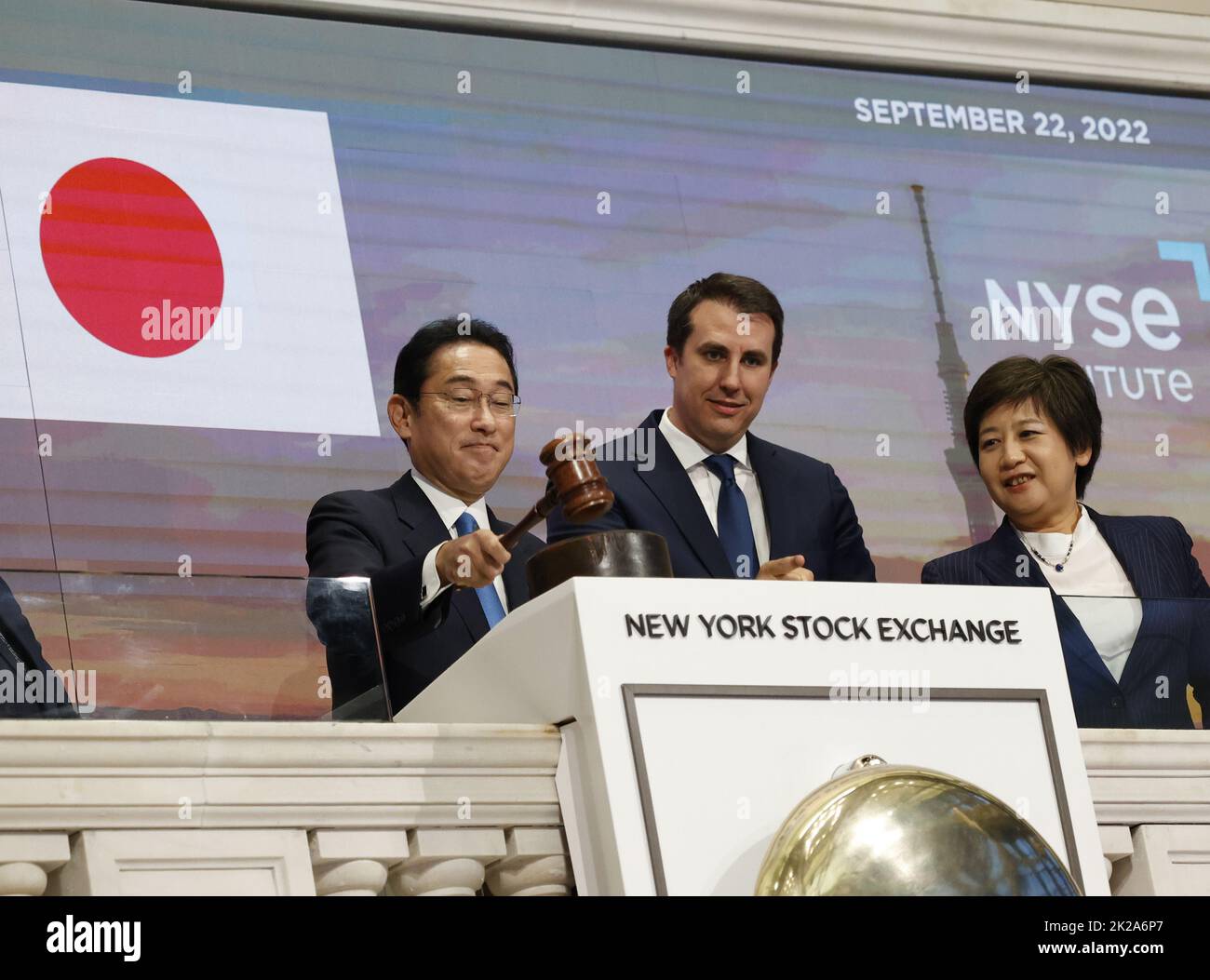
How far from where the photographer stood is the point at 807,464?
299 centimetres

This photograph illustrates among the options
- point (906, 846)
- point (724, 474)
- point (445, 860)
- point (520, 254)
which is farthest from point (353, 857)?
point (520, 254)

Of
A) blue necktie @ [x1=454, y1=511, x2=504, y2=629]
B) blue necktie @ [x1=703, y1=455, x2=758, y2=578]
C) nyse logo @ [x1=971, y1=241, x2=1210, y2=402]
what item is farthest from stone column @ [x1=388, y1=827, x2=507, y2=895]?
nyse logo @ [x1=971, y1=241, x2=1210, y2=402]

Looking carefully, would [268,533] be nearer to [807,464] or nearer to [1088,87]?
[807,464]

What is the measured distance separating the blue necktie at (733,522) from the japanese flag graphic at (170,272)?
1189 millimetres

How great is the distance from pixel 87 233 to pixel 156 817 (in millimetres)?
2490

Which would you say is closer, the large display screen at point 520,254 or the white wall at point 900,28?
the large display screen at point 520,254

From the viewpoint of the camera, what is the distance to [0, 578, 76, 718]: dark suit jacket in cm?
166

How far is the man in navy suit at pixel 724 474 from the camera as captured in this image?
2.77 meters

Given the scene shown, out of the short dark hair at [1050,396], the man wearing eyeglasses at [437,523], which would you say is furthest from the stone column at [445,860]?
the short dark hair at [1050,396]

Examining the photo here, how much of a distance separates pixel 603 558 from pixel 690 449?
1.17 metres

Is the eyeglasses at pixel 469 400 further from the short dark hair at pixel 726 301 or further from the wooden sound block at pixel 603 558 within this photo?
the wooden sound block at pixel 603 558

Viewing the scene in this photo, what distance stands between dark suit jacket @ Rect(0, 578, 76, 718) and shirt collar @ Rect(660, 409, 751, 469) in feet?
4.67

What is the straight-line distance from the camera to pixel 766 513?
2.89 metres
